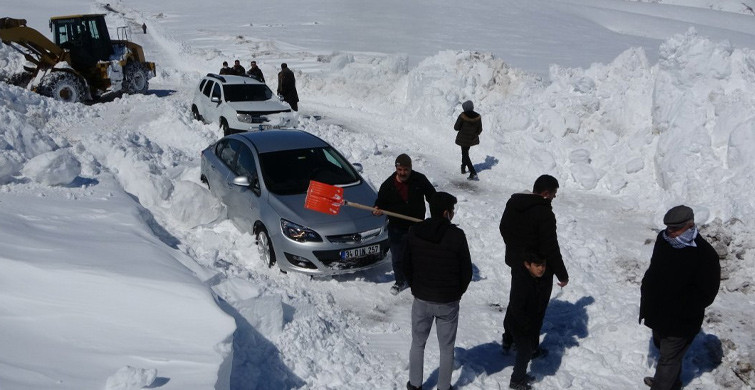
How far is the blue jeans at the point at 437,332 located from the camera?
523 centimetres

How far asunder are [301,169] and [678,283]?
5.42 meters

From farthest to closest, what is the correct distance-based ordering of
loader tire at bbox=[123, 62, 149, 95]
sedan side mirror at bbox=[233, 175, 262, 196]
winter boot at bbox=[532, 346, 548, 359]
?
loader tire at bbox=[123, 62, 149, 95] < sedan side mirror at bbox=[233, 175, 262, 196] < winter boot at bbox=[532, 346, 548, 359]

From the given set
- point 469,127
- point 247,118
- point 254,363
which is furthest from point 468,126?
point 254,363

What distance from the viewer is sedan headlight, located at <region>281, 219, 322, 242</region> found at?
25.3 ft

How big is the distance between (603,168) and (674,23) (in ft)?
138

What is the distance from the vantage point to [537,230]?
18.7ft

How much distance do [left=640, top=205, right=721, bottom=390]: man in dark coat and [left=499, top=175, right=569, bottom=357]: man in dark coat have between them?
2.66 ft

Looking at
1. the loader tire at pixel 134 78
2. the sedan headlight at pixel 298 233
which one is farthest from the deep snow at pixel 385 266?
the loader tire at pixel 134 78

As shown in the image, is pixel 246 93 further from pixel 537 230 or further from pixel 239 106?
pixel 537 230

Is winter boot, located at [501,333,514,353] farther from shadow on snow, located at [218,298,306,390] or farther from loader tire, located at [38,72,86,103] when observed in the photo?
loader tire, located at [38,72,86,103]

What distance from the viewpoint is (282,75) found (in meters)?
17.6

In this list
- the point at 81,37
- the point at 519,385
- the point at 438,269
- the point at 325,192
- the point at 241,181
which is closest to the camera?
the point at 438,269

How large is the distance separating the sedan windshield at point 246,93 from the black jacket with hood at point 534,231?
11.3 m

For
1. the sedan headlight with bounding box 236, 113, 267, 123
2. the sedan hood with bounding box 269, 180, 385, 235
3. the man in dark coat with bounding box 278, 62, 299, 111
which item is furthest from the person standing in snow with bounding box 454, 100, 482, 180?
the man in dark coat with bounding box 278, 62, 299, 111
